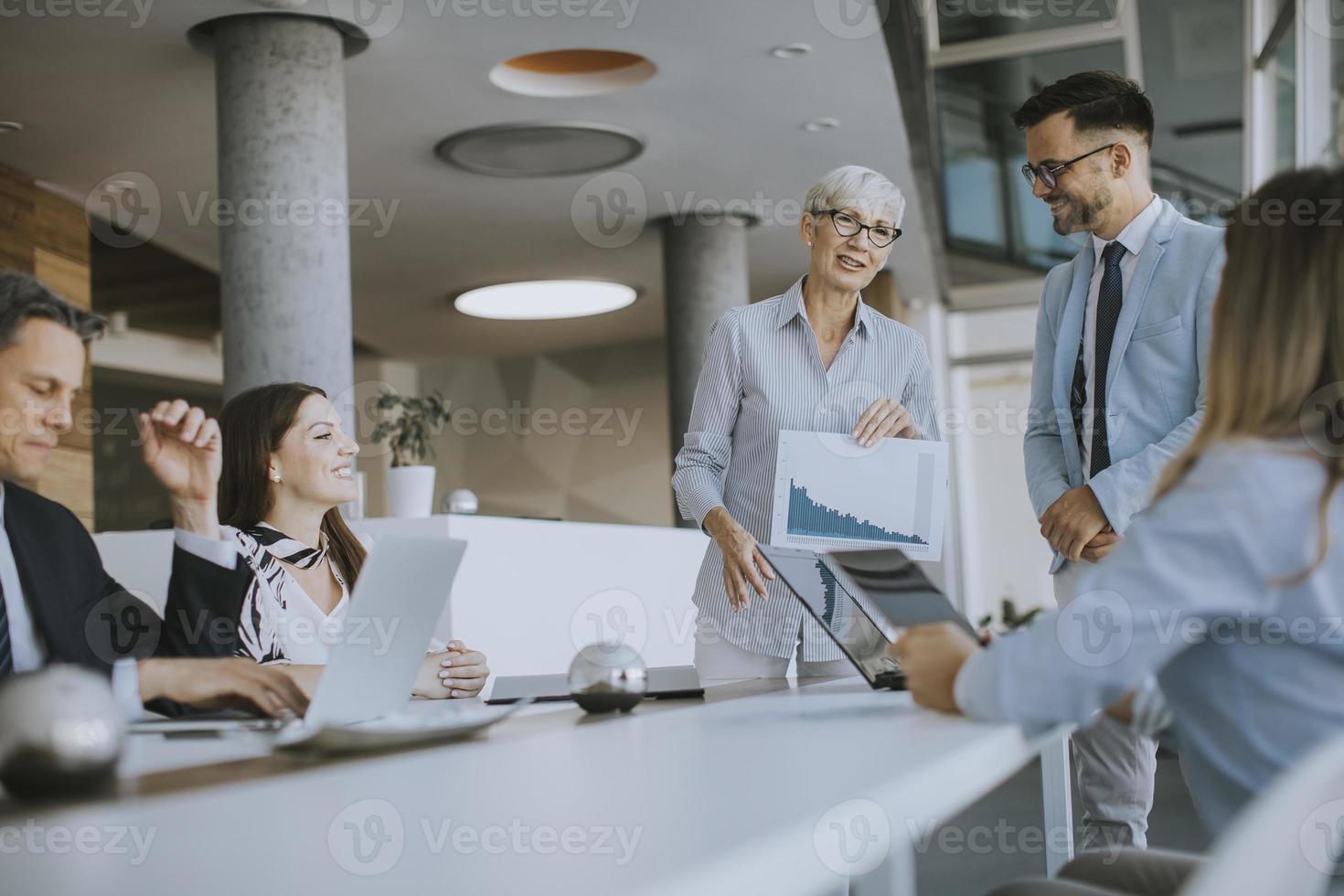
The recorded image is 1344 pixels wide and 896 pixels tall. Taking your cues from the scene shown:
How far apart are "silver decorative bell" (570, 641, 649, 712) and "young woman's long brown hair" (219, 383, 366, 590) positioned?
0.84 m

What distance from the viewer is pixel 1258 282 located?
117cm

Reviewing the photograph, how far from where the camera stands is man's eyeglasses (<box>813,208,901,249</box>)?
2639 millimetres

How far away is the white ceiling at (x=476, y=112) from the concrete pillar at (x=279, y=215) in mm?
228

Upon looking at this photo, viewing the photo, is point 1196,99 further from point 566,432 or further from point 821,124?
point 566,432

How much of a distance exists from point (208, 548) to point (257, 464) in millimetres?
715

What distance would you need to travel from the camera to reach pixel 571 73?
6.86m

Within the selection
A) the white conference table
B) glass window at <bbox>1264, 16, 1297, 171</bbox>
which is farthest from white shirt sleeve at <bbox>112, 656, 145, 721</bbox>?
glass window at <bbox>1264, 16, 1297, 171</bbox>

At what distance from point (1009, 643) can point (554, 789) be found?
456mm

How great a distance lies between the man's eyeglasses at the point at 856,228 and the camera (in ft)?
8.66

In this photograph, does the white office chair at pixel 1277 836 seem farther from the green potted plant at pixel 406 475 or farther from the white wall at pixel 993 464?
the white wall at pixel 993 464

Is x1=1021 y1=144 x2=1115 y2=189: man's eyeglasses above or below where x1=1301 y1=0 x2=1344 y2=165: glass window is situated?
below

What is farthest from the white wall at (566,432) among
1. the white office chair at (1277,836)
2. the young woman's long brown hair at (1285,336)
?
the white office chair at (1277,836)

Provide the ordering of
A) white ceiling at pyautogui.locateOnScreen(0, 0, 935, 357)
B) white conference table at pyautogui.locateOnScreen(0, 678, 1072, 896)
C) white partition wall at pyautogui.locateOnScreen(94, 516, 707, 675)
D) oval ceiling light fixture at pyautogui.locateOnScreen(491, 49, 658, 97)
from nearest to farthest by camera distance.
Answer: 1. white conference table at pyautogui.locateOnScreen(0, 678, 1072, 896)
2. white partition wall at pyautogui.locateOnScreen(94, 516, 707, 675)
3. white ceiling at pyautogui.locateOnScreen(0, 0, 935, 357)
4. oval ceiling light fixture at pyautogui.locateOnScreen(491, 49, 658, 97)

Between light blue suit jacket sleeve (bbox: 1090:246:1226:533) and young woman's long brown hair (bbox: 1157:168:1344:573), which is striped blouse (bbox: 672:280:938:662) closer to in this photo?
light blue suit jacket sleeve (bbox: 1090:246:1226:533)
